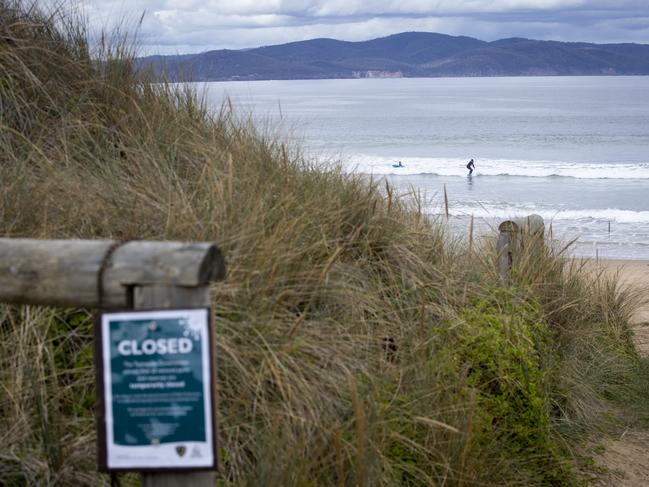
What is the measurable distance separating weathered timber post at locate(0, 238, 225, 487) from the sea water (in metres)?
4.18

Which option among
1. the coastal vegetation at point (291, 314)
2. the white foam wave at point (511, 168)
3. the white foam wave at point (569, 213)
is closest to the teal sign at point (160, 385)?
the coastal vegetation at point (291, 314)

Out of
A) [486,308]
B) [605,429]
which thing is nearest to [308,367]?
[486,308]

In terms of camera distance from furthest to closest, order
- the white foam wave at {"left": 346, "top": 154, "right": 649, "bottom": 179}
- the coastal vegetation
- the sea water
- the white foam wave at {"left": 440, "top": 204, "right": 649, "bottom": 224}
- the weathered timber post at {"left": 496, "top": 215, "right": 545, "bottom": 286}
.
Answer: the white foam wave at {"left": 346, "top": 154, "right": 649, "bottom": 179} → the white foam wave at {"left": 440, "top": 204, "right": 649, "bottom": 224} → the sea water → the weathered timber post at {"left": 496, "top": 215, "right": 545, "bottom": 286} → the coastal vegetation

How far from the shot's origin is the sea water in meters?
18.5

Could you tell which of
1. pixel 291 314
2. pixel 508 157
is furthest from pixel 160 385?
pixel 508 157

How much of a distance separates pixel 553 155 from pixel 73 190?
134 feet

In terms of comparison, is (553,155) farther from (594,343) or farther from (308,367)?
(308,367)

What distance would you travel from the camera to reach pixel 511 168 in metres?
36.9

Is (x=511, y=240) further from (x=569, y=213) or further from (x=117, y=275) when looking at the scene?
(x=569, y=213)

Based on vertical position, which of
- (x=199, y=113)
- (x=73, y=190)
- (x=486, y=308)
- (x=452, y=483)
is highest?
(x=199, y=113)

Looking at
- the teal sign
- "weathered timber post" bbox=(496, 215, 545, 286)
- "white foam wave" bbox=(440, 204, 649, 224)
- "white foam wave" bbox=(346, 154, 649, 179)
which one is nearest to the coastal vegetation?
"weathered timber post" bbox=(496, 215, 545, 286)

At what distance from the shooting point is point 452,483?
3770mm

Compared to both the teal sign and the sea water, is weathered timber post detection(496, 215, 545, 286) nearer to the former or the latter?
the sea water

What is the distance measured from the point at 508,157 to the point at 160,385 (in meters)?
41.7
